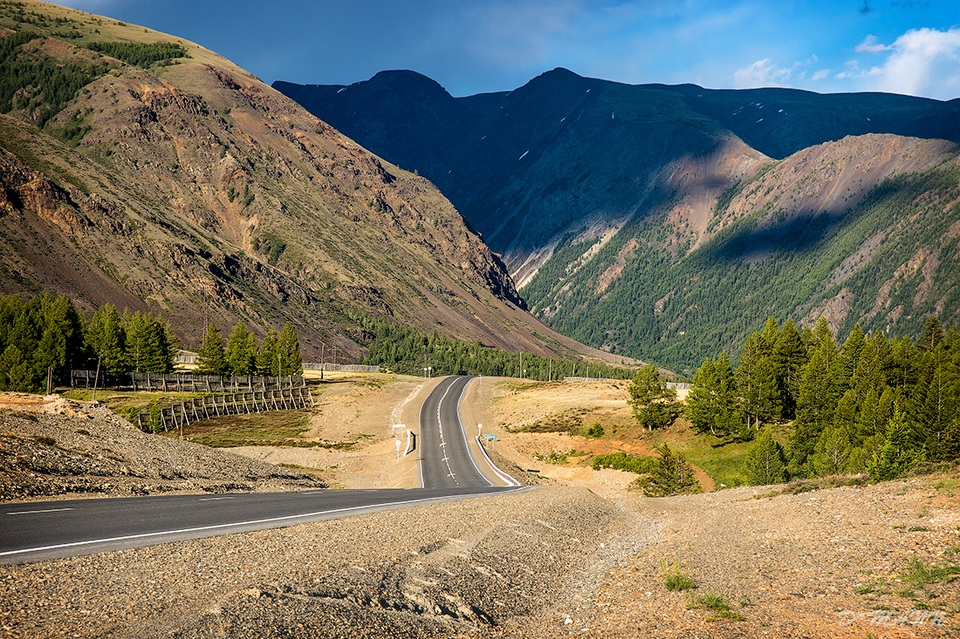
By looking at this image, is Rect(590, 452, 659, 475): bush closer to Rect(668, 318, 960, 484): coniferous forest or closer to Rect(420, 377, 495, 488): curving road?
Rect(668, 318, 960, 484): coniferous forest

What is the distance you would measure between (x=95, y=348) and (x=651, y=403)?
3648 inches

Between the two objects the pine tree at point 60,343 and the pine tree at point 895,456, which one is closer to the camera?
the pine tree at point 895,456

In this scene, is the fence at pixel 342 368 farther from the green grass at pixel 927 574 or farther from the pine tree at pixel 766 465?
the green grass at pixel 927 574

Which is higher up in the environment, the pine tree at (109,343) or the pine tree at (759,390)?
the pine tree at (109,343)

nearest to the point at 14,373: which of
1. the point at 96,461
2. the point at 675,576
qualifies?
the point at 96,461

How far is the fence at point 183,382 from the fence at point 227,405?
2058mm

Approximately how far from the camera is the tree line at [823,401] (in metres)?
53.7

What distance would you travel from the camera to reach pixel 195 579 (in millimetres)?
14500

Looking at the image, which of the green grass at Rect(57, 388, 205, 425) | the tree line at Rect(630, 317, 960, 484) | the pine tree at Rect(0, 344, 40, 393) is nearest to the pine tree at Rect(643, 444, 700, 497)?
the tree line at Rect(630, 317, 960, 484)

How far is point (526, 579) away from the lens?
60.7 feet

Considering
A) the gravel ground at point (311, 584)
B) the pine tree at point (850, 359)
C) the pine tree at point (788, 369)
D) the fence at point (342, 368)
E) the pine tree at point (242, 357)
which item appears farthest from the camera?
the fence at point (342, 368)

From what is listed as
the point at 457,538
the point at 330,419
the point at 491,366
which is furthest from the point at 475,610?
the point at 491,366

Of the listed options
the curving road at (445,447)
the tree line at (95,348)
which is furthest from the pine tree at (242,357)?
the curving road at (445,447)

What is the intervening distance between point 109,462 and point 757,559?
31.3 metres
